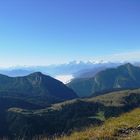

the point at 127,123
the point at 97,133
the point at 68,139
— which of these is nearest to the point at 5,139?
the point at 68,139

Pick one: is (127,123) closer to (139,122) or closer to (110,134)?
(139,122)

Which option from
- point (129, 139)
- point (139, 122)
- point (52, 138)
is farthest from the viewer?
point (139, 122)

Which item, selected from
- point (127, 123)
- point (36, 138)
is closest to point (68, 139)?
point (36, 138)

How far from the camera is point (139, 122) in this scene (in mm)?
19422

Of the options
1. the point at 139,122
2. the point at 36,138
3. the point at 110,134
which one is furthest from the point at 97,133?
the point at 139,122

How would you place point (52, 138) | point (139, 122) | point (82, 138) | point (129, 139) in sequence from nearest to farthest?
1. point (129, 139)
2. point (82, 138)
3. point (52, 138)
4. point (139, 122)

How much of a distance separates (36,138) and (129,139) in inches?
187

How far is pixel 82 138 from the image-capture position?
51.1ft

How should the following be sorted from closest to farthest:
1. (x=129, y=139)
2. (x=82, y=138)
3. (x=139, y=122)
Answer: (x=129, y=139) < (x=82, y=138) < (x=139, y=122)

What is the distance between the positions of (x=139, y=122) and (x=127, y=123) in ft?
2.22

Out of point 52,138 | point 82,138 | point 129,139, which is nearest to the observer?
point 129,139

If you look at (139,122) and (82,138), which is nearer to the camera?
(82,138)

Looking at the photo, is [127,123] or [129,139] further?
[127,123]

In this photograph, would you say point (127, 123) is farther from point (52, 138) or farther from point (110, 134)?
point (52, 138)
